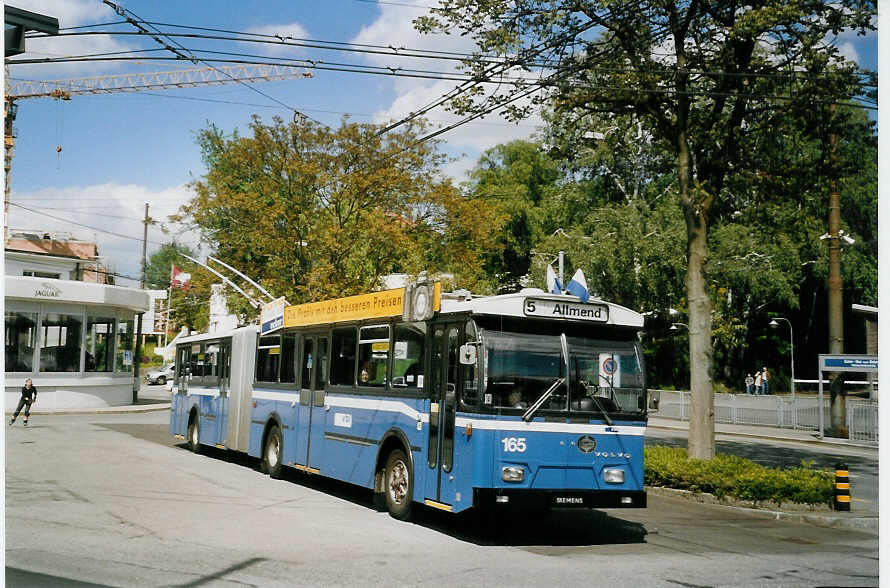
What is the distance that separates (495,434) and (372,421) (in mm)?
3101

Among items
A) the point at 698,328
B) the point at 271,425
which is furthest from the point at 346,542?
the point at 698,328

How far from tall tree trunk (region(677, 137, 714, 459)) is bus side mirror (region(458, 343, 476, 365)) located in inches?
292

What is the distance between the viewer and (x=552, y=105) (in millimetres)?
19094

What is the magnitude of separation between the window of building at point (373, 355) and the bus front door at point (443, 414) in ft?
4.77

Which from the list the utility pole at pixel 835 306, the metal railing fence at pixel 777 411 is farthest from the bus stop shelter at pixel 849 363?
the metal railing fence at pixel 777 411

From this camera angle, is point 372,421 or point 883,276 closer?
point 883,276

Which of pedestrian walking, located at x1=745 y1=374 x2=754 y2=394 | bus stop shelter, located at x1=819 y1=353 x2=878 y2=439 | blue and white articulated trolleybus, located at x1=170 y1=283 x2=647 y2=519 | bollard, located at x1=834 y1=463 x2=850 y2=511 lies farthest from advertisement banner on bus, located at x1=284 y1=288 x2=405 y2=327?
pedestrian walking, located at x1=745 y1=374 x2=754 y2=394

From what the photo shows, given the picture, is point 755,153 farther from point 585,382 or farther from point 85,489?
point 85,489

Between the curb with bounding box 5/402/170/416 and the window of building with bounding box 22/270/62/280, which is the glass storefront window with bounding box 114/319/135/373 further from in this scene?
the window of building with bounding box 22/270/62/280

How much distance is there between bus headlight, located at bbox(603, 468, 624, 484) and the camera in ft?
36.4

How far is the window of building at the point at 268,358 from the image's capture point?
17297 mm

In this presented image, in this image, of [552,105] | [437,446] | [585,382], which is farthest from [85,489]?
[552,105]

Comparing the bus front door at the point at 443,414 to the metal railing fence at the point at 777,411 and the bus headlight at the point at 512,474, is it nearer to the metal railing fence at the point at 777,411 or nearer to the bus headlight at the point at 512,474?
the bus headlight at the point at 512,474

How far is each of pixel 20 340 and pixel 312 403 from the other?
87.0 feet
